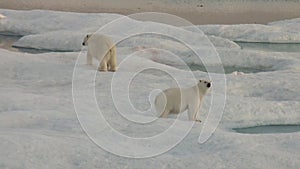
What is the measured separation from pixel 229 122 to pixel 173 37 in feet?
20.3

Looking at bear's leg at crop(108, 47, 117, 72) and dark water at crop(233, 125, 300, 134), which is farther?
bear's leg at crop(108, 47, 117, 72)

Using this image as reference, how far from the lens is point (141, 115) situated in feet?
20.2

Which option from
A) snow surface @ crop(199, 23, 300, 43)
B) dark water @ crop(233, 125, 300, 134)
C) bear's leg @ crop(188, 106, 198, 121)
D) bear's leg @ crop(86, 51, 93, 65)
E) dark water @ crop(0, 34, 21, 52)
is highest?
bear's leg @ crop(188, 106, 198, 121)

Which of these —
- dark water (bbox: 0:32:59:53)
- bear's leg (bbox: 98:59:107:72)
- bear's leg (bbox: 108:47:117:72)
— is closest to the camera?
bear's leg (bbox: 98:59:107:72)

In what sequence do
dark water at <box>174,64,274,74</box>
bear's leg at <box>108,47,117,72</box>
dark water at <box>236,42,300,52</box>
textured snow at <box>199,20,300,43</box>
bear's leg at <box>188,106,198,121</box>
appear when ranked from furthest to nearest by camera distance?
textured snow at <box>199,20,300,43</box> < dark water at <box>236,42,300,52</box> < dark water at <box>174,64,274,74</box> < bear's leg at <box>108,47,117,72</box> < bear's leg at <box>188,106,198,121</box>

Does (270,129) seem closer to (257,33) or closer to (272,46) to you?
(272,46)

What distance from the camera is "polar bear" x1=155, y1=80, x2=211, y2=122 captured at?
6.12 metres

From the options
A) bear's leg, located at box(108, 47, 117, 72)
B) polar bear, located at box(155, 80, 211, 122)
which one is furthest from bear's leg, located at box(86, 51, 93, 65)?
polar bear, located at box(155, 80, 211, 122)

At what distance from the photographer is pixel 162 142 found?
203 inches

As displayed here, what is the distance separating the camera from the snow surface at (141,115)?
4.64 meters

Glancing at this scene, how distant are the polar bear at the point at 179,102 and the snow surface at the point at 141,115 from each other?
0.14 m

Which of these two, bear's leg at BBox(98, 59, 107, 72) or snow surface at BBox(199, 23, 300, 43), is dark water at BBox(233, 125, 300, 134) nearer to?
bear's leg at BBox(98, 59, 107, 72)

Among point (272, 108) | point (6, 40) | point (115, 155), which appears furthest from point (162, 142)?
point (6, 40)

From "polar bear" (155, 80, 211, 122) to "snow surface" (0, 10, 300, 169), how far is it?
0.14 m
